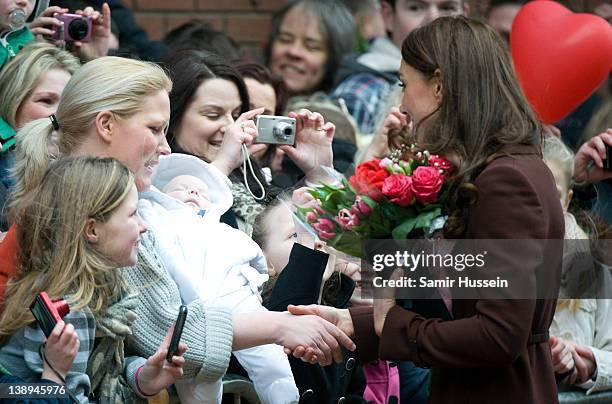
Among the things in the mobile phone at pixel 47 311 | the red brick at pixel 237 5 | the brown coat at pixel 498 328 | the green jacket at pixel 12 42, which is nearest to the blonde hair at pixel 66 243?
the mobile phone at pixel 47 311

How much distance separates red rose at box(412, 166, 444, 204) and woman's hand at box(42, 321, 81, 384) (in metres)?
1.04

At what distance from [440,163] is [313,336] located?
679 millimetres

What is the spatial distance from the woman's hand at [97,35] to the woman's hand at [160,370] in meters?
1.90

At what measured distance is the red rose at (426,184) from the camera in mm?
3469

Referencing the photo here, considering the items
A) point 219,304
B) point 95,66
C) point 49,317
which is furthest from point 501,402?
point 95,66

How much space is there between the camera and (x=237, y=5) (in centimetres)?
815

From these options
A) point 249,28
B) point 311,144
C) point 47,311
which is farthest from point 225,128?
point 249,28

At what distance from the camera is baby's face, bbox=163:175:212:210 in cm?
404

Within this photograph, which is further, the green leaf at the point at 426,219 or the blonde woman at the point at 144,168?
the blonde woman at the point at 144,168

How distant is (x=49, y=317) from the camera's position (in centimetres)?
320

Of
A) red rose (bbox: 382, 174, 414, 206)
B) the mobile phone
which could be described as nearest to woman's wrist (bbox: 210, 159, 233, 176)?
red rose (bbox: 382, 174, 414, 206)

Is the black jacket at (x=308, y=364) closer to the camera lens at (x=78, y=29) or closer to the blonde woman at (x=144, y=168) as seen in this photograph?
the blonde woman at (x=144, y=168)

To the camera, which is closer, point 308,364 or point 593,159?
point 308,364

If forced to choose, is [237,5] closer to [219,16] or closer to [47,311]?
[219,16]
